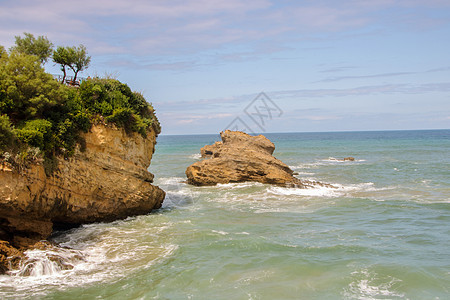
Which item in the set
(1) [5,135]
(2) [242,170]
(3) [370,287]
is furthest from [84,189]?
(2) [242,170]

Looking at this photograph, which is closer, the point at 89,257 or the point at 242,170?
the point at 89,257

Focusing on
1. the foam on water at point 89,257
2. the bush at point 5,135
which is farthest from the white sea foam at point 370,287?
the bush at point 5,135

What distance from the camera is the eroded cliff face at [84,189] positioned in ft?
39.9

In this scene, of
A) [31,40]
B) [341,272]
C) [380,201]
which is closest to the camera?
[341,272]

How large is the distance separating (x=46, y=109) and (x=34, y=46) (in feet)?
18.1

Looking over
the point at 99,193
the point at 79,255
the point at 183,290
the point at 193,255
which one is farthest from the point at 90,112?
the point at 183,290

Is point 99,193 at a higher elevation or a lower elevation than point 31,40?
lower

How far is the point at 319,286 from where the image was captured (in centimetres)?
1014

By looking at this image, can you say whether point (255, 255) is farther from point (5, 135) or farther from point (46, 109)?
point (46, 109)

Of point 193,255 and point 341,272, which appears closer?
point 341,272

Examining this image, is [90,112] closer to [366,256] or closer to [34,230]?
[34,230]

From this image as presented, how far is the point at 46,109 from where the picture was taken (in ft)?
46.5

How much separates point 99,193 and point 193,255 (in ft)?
17.4

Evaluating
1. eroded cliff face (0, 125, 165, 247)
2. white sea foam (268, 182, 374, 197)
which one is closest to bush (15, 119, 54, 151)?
eroded cliff face (0, 125, 165, 247)
